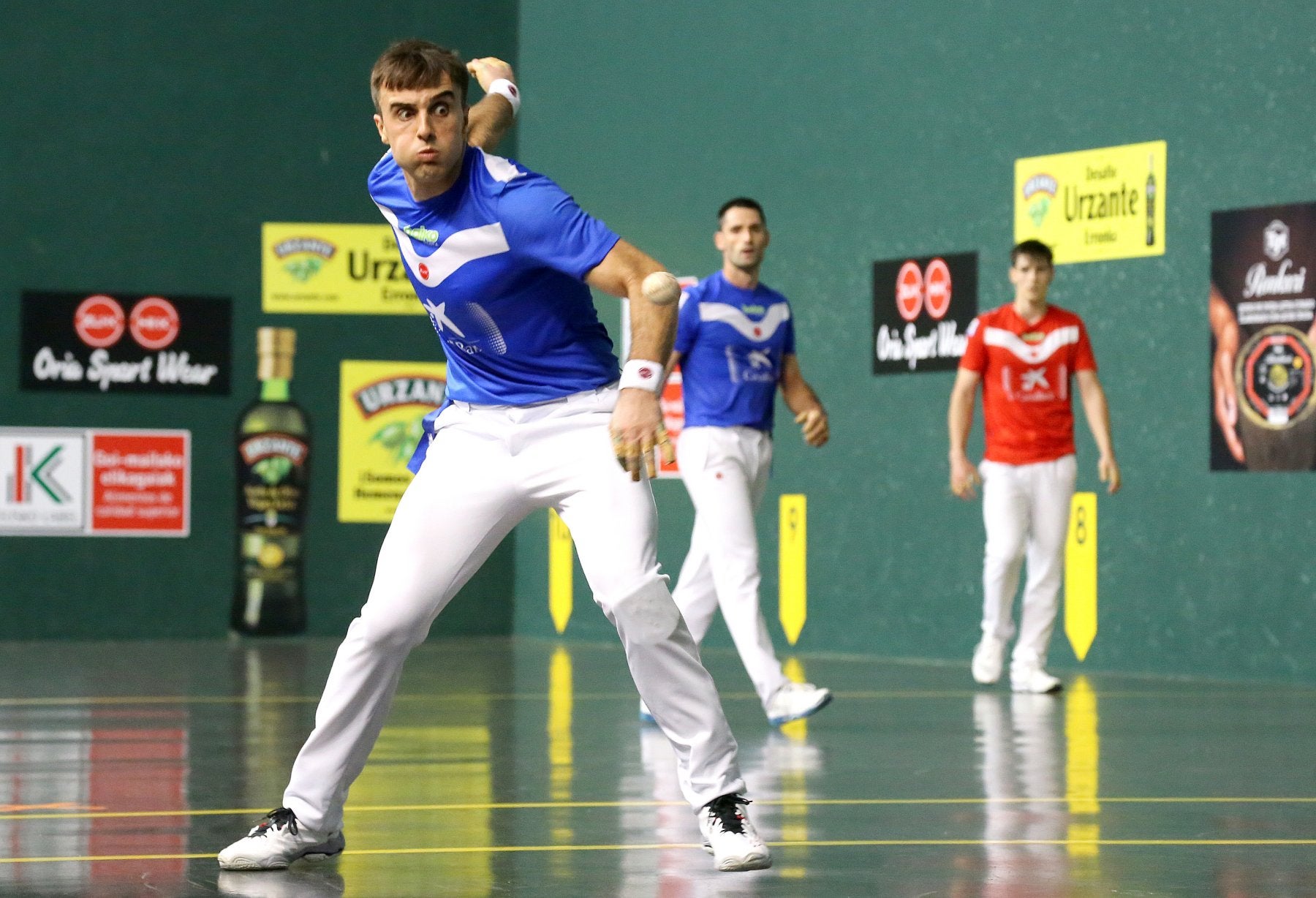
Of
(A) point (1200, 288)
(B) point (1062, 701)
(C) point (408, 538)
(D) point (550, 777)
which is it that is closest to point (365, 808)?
(D) point (550, 777)

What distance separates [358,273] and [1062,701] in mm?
5355

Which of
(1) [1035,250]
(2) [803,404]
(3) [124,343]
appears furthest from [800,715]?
(3) [124,343]

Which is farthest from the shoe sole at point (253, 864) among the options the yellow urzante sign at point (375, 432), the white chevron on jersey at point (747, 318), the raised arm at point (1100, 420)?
the yellow urzante sign at point (375, 432)

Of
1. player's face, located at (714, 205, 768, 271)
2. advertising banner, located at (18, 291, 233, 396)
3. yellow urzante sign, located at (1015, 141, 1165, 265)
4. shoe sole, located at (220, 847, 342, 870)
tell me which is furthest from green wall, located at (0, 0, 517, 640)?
shoe sole, located at (220, 847, 342, 870)

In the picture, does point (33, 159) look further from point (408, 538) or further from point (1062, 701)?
point (408, 538)

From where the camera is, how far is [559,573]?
11.3 metres

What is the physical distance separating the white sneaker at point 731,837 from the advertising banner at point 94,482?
7688 mm

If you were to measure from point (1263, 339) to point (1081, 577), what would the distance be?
1.31 m

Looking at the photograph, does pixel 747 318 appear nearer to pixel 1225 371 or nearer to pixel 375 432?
pixel 1225 371

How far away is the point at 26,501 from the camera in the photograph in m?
10.8

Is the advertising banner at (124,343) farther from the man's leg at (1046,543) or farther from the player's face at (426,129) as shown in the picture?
the player's face at (426,129)

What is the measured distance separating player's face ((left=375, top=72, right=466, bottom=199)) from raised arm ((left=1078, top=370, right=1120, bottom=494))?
4.55 m

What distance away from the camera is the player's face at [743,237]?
6605mm

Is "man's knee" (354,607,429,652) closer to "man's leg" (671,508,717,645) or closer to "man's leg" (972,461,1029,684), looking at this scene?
"man's leg" (671,508,717,645)
